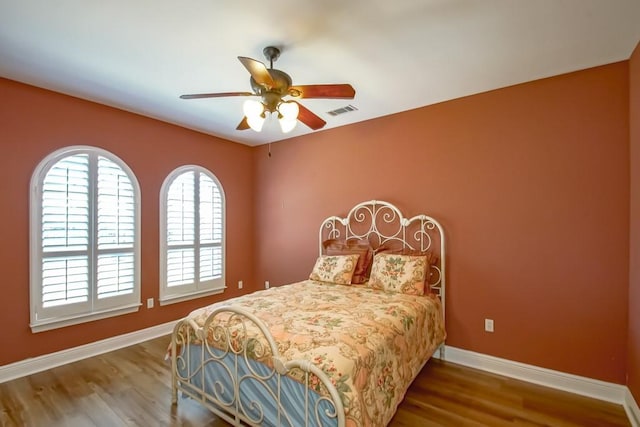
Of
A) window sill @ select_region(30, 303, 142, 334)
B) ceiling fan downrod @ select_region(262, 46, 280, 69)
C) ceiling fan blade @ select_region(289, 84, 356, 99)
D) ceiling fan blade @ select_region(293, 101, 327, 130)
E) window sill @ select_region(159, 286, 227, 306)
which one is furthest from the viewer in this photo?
window sill @ select_region(159, 286, 227, 306)

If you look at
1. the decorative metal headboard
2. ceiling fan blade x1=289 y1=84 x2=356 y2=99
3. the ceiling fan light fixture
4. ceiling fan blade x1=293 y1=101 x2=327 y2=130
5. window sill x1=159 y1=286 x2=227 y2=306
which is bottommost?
window sill x1=159 y1=286 x2=227 y2=306

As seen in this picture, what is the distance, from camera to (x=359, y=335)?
1.92 metres

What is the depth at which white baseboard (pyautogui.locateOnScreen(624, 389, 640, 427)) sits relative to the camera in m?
2.09

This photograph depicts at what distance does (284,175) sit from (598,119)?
3.57m

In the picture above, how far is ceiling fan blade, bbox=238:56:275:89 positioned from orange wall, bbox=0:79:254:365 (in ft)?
7.67

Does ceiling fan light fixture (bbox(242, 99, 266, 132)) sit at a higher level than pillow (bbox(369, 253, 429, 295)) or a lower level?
higher

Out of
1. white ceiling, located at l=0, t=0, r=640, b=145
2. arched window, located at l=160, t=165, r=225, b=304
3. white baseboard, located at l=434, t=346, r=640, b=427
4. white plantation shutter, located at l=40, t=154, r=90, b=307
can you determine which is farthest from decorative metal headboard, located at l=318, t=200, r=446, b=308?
white plantation shutter, located at l=40, t=154, r=90, b=307

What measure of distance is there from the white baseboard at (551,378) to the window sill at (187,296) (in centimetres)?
302

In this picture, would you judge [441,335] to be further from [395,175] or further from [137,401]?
[137,401]

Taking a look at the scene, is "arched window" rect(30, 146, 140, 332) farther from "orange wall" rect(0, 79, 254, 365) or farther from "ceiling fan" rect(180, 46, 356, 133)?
"ceiling fan" rect(180, 46, 356, 133)

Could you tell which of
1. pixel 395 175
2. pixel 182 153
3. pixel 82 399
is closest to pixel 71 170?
pixel 182 153

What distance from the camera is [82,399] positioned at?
2.46 meters

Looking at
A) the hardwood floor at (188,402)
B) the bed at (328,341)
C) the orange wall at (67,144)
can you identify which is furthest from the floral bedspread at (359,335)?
the orange wall at (67,144)

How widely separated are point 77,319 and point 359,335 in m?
2.97
